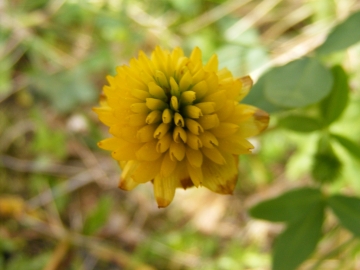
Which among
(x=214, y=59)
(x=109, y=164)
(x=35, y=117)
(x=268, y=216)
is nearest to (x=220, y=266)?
(x=268, y=216)

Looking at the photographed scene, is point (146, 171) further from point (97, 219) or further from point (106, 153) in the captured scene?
point (106, 153)

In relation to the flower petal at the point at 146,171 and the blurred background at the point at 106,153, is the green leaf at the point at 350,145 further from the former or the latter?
the flower petal at the point at 146,171

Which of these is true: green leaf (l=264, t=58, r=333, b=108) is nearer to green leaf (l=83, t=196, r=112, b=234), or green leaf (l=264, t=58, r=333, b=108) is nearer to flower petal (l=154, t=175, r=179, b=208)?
flower petal (l=154, t=175, r=179, b=208)

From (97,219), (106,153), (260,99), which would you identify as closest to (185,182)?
(260,99)

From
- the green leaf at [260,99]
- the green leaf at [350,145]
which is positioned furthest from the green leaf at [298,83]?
the green leaf at [350,145]

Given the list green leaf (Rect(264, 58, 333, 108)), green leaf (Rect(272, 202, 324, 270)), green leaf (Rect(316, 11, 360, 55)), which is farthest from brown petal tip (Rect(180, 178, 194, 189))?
green leaf (Rect(316, 11, 360, 55))

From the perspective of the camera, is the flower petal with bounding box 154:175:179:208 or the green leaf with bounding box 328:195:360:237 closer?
the flower petal with bounding box 154:175:179:208
